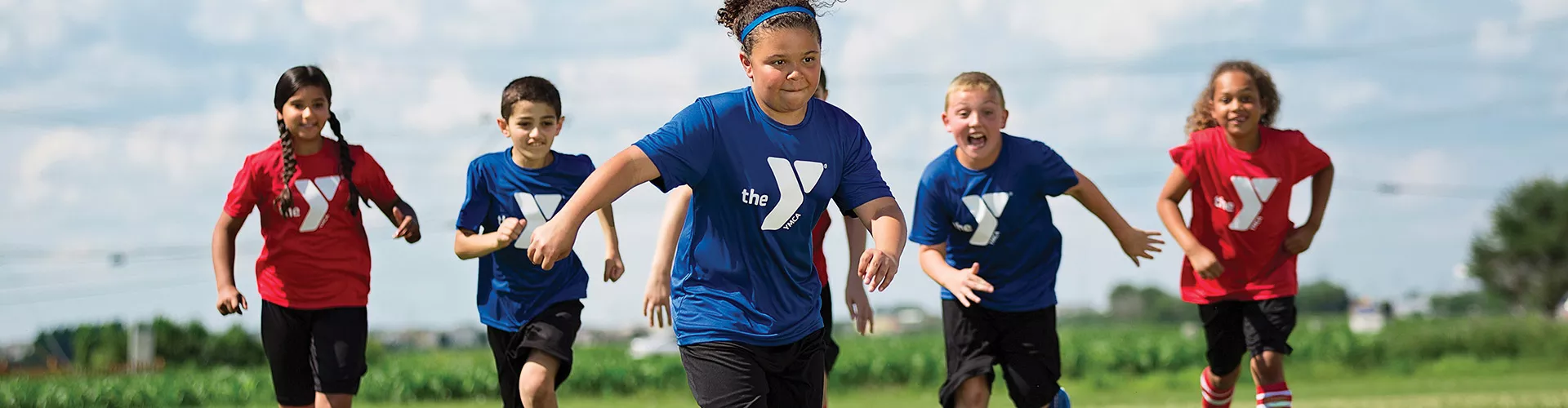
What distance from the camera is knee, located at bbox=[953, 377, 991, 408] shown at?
6887 millimetres

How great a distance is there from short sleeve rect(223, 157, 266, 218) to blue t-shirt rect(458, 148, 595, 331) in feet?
3.44

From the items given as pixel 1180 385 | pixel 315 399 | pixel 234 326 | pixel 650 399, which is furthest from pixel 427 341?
pixel 315 399

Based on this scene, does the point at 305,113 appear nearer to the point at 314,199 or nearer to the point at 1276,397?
the point at 314,199

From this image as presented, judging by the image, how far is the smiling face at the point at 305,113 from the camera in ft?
22.1

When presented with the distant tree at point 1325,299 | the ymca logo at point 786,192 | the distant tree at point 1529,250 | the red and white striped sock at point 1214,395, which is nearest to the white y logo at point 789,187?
the ymca logo at point 786,192

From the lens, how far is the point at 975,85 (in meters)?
6.69

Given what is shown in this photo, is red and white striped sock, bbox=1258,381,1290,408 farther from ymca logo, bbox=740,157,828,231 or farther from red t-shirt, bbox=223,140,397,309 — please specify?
red t-shirt, bbox=223,140,397,309

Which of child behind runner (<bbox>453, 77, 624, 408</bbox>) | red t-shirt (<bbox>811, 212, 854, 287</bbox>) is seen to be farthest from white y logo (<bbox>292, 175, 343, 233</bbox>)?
red t-shirt (<bbox>811, 212, 854, 287</bbox>)

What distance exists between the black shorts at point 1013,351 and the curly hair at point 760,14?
8.79 ft

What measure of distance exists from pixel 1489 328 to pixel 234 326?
2764 cm

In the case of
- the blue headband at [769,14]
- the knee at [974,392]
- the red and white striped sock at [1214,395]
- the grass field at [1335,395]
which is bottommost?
the grass field at [1335,395]

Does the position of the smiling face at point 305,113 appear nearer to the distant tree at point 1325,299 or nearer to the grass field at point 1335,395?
the grass field at point 1335,395

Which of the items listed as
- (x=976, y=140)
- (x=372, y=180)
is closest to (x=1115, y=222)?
(x=976, y=140)

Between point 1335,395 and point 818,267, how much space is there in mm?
10452
